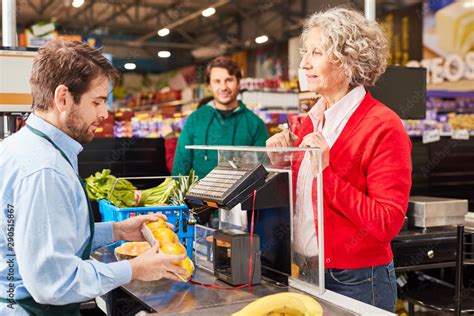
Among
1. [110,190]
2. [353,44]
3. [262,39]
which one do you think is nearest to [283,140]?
[353,44]

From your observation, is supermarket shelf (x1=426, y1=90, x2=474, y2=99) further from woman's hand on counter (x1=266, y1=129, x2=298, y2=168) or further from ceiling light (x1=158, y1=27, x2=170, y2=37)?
ceiling light (x1=158, y1=27, x2=170, y2=37)

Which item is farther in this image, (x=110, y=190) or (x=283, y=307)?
(x=110, y=190)

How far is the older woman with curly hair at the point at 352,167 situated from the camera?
2.08 metres

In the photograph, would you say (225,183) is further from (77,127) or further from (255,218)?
(77,127)

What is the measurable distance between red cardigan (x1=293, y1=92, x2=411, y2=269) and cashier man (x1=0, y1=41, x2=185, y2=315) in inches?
24.2

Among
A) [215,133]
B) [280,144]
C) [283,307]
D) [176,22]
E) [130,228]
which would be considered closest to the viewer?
[283,307]

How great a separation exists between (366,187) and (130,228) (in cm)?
91

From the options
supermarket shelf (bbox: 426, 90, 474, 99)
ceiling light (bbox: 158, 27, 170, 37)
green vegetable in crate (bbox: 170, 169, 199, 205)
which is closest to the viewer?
green vegetable in crate (bbox: 170, 169, 199, 205)

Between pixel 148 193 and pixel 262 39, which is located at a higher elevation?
pixel 262 39

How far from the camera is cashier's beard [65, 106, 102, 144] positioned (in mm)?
1780

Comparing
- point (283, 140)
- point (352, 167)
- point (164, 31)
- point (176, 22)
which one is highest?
point (176, 22)

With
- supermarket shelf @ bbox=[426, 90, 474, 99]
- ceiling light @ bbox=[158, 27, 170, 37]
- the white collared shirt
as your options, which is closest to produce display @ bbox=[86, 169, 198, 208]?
the white collared shirt

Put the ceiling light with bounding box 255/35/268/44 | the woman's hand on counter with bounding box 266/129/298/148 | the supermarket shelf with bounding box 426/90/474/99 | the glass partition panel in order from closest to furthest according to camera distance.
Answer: the glass partition panel
the woman's hand on counter with bounding box 266/129/298/148
the supermarket shelf with bounding box 426/90/474/99
the ceiling light with bounding box 255/35/268/44

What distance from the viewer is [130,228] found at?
2305 millimetres
